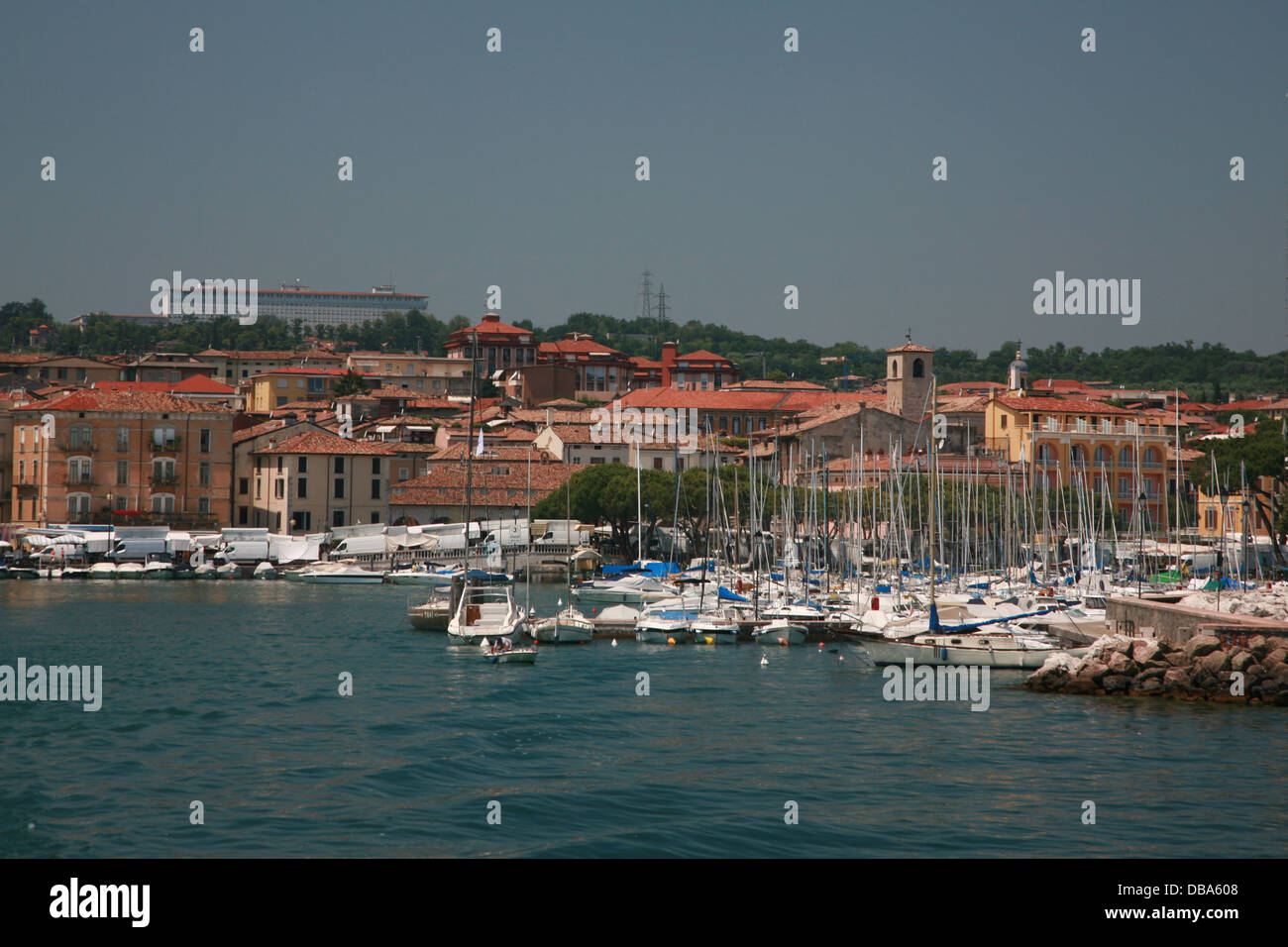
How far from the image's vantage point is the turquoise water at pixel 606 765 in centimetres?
1495

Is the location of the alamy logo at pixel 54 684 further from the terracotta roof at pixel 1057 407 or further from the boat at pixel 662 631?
the terracotta roof at pixel 1057 407

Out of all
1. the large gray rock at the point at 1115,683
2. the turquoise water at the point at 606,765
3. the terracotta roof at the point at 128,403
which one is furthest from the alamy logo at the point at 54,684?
the terracotta roof at the point at 128,403

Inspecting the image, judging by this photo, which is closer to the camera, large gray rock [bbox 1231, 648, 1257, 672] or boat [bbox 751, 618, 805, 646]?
large gray rock [bbox 1231, 648, 1257, 672]

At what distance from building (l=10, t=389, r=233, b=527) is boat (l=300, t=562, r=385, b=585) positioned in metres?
10.0

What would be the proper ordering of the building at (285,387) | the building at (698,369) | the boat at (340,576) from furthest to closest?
the building at (698,369) < the building at (285,387) < the boat at (340,576)

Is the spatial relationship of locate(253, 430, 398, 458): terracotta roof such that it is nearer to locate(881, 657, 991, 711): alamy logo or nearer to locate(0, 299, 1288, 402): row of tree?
locate(881, 657, 991, 711): alamy logo

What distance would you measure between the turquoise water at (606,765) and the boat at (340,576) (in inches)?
956

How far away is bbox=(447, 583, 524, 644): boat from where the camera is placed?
3241cm

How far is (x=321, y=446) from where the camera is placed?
6438cm

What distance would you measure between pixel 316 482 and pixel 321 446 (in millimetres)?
1772

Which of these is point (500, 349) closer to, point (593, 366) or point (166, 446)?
point (593, 366)

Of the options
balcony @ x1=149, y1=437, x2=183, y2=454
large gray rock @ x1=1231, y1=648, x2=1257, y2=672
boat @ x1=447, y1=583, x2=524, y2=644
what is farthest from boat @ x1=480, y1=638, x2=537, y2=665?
balcony @ x1=149, y1=437, x2=183, y2=454

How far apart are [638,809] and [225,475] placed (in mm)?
52330
